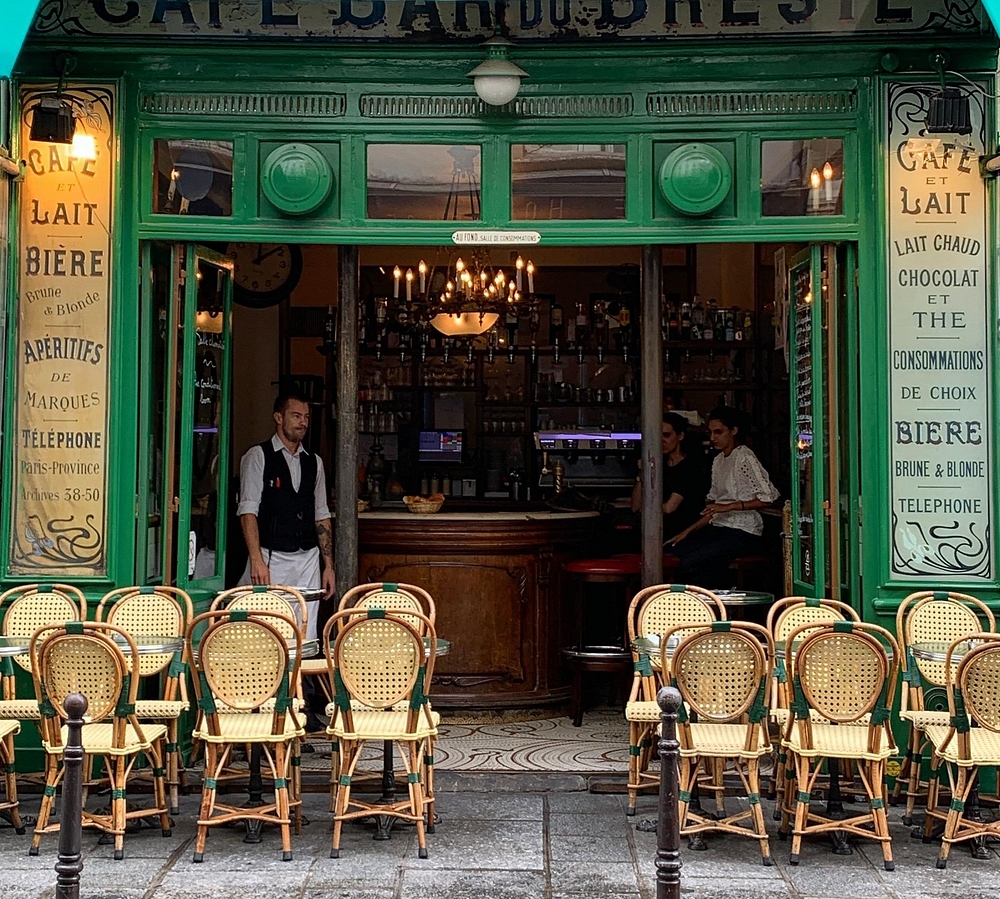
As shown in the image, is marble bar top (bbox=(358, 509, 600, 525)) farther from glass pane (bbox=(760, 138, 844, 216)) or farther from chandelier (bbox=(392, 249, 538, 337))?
glass pane (bbox=(760, 138, 844, 216))

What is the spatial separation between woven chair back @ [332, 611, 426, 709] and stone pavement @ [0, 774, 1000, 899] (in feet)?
2.35

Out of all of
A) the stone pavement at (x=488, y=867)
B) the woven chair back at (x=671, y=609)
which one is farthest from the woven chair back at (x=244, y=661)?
the woven chair back at (x=671, y=609)

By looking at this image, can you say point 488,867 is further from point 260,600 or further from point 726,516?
point 726,516

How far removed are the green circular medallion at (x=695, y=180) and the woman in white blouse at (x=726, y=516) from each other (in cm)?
272

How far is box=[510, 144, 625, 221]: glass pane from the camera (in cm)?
763

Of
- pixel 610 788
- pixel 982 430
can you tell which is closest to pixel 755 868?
pixel 610 788

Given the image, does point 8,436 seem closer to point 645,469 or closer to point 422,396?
A: point 645,469

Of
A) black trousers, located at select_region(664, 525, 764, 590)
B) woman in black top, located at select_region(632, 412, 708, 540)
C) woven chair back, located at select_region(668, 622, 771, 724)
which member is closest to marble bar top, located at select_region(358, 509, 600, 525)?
black trousers, located at select_region(664, 525, 764, 590)

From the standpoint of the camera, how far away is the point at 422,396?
543 inches

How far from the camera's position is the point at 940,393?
7.34 metres

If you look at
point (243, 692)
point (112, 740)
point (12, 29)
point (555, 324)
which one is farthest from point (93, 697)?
point (555, 324)

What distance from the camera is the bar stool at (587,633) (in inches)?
350

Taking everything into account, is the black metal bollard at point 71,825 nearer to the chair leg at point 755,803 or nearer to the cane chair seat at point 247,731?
the cane chair seat at point 247,731

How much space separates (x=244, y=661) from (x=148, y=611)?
1.37 m
